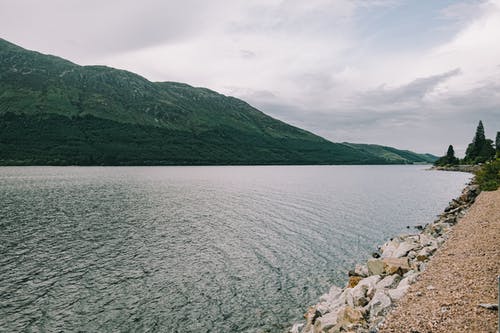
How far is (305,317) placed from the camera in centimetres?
2092

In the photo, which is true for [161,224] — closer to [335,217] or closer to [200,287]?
[200,287]

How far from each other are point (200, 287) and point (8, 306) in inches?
509

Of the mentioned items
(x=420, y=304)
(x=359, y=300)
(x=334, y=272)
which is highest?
(x=420, y=304)

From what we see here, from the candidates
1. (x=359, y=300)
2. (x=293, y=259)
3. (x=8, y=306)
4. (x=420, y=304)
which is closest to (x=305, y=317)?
(x=359, y=300)

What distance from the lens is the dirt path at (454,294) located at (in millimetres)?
12289

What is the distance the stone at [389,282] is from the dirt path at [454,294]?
1614mm

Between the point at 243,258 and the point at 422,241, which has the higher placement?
the point at 422,241

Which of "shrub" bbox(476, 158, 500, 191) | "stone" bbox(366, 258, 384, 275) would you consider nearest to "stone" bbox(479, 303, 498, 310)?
"stone" bbox(366, 258, 384, 275)

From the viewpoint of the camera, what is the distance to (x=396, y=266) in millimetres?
22078

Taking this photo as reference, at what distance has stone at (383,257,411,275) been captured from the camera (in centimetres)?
2175

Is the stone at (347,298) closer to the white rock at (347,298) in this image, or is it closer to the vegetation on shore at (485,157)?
the white rock at (347,298)

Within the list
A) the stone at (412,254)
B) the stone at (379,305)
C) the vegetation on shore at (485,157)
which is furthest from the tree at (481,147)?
the stone at (379,305)

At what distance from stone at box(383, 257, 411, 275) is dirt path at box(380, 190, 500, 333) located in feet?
Answer: 5.38

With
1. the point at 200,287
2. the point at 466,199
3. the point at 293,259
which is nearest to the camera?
the point at 200,287
